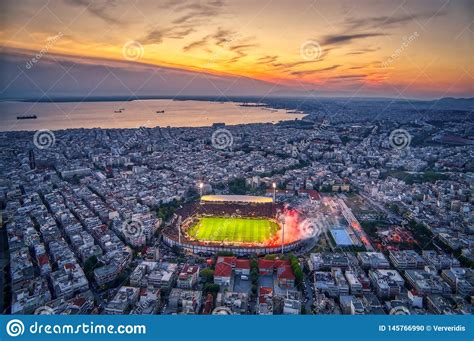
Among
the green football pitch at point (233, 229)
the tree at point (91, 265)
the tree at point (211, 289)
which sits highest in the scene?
the green football pitch at point (233, 229)

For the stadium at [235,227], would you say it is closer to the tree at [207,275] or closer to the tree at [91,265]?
the tree at [207,275]

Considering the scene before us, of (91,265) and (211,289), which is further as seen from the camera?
(91,265)

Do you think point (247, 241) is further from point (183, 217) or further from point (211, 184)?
point (211, 184)

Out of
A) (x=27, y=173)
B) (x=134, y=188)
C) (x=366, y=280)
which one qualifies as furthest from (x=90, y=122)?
(x=366, y=280)

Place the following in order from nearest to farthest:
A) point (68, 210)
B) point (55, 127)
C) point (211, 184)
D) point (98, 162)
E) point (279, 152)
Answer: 1. point (68, 210)
2. point (211, 184)
3. point (98, 162)
4. point (279, 152)
5. point (55, 127)

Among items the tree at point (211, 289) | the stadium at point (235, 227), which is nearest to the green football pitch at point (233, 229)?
the stadium at point (235, 227)

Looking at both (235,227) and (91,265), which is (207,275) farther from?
(235,227)

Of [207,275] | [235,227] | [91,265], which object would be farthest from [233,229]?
[91,265]

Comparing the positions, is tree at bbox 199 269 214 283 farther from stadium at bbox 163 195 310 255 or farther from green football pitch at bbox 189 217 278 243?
green football pitch at bbox 189 217 278 243
